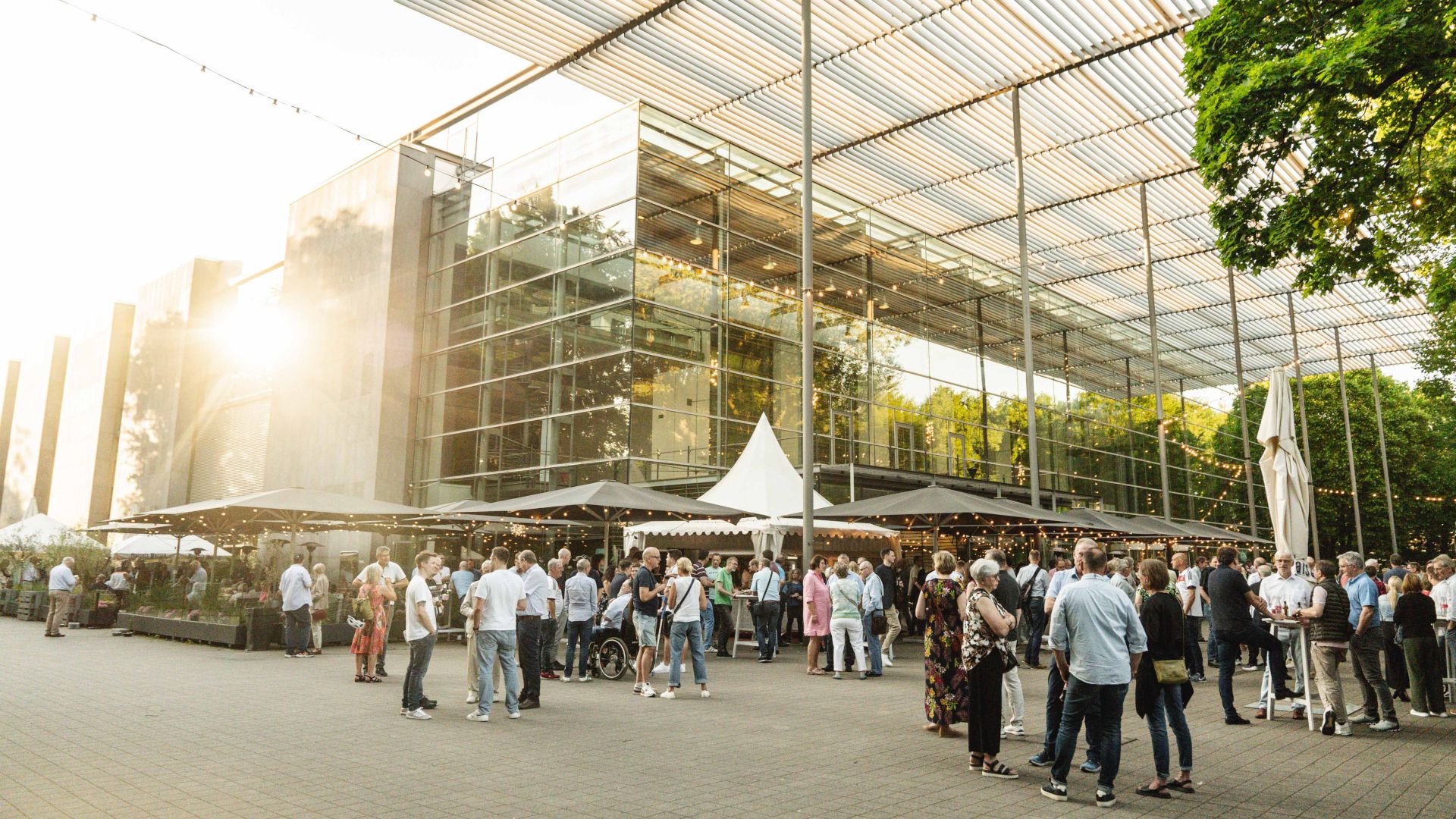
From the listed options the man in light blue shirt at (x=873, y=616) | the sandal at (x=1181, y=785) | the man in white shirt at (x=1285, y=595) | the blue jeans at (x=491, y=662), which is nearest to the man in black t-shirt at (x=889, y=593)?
the man in light blue shirt at (x=873, y=616)

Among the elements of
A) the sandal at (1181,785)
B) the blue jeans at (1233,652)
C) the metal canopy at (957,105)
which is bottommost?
the sandal at (1181,785)

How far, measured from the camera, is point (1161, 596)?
22.3 ft

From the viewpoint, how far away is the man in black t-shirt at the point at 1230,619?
908 cm

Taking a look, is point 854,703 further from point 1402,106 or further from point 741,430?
point 741,430

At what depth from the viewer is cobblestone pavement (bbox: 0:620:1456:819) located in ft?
19.5

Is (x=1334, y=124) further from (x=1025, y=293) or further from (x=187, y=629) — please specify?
(x=187, y=629)

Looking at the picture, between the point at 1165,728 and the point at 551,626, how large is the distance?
8.37 metres

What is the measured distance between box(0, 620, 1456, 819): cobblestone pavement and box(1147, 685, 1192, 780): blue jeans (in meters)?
0.25

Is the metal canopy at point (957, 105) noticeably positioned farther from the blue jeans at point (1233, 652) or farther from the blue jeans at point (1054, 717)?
the blue jeans at point (1054, 717)

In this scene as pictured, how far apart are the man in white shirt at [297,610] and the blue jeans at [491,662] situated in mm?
7640

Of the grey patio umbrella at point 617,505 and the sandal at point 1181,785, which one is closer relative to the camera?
the sandal at point 1181,785

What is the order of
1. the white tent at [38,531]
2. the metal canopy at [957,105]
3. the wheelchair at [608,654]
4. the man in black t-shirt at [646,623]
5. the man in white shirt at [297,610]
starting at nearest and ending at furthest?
the man in black t-shirt at [646,623] → the wheelchair at [608,654] → the man in white shirt at [297,610] → the metal canopy at [957,105] → the white tent at [38,531]

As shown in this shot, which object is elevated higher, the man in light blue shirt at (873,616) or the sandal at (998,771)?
the man in light blue shirt at (873,616)

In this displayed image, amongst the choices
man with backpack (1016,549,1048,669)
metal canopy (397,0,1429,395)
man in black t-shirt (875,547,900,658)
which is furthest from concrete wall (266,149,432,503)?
man with backpack (1016,549,1048,669)
